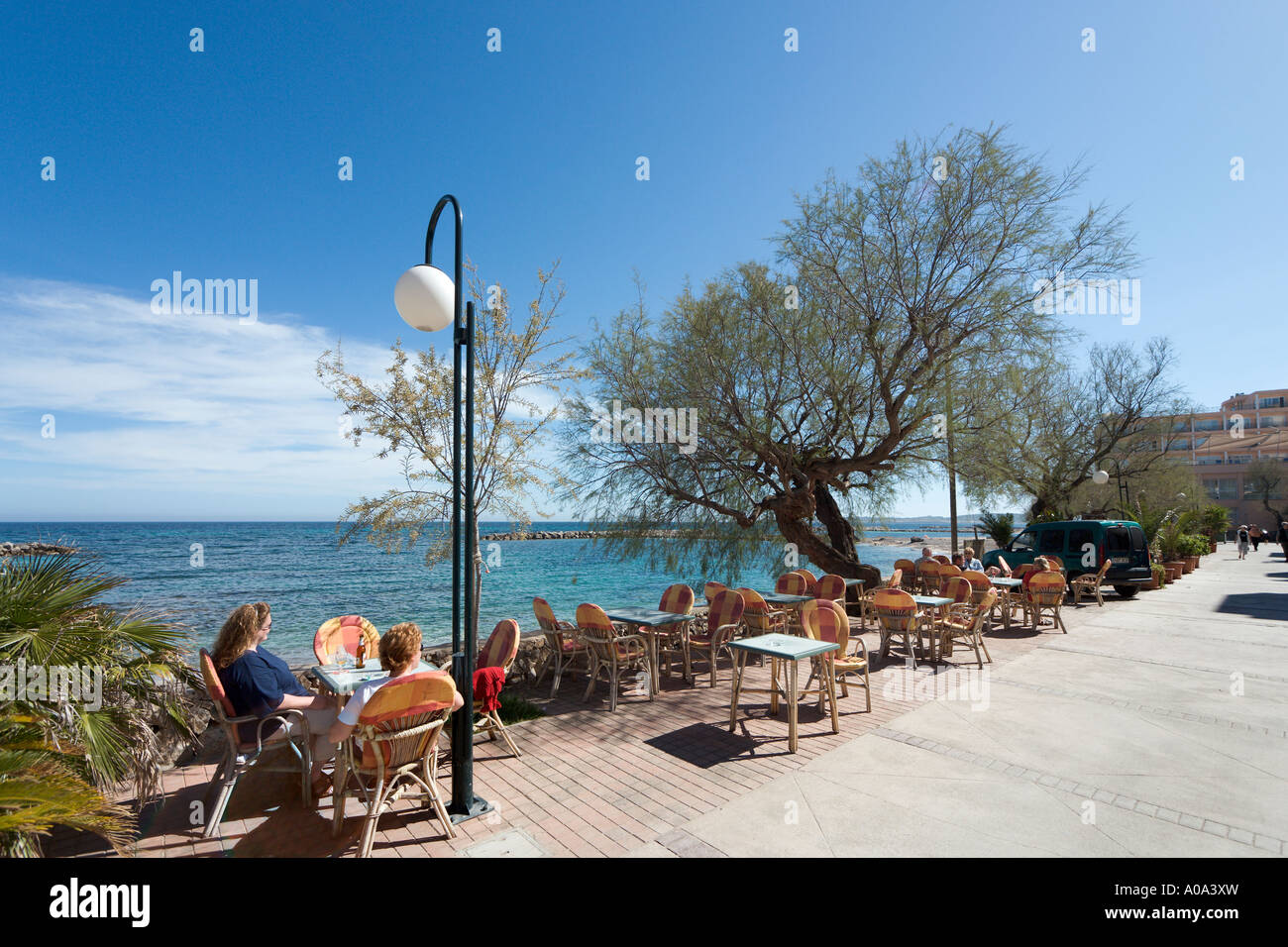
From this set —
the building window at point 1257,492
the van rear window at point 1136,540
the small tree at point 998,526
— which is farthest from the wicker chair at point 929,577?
the building window at point 1257,492

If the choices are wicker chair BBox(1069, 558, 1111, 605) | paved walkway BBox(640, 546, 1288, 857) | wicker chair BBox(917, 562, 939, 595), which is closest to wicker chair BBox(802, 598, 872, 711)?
paved walkway BBox(640, 546, 1288, 857)

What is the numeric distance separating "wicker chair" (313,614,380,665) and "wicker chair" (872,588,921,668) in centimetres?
611

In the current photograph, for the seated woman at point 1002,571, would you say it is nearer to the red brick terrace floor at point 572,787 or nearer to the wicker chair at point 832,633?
the wicker chair at point 832,633

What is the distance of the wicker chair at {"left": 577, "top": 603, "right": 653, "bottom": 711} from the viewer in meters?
6.33

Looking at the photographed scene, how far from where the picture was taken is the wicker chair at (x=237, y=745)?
3699 millimetres

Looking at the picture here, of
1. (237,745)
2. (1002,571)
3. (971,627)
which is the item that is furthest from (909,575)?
(237,745)

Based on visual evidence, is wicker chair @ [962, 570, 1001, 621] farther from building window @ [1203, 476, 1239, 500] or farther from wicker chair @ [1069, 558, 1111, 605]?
building window @ [1203, 476, 1239, 500]

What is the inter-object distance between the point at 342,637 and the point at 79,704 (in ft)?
8.22

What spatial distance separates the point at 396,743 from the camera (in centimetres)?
351

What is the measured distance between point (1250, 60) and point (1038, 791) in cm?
1163

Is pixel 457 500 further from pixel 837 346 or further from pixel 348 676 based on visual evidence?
pixel 837 346
